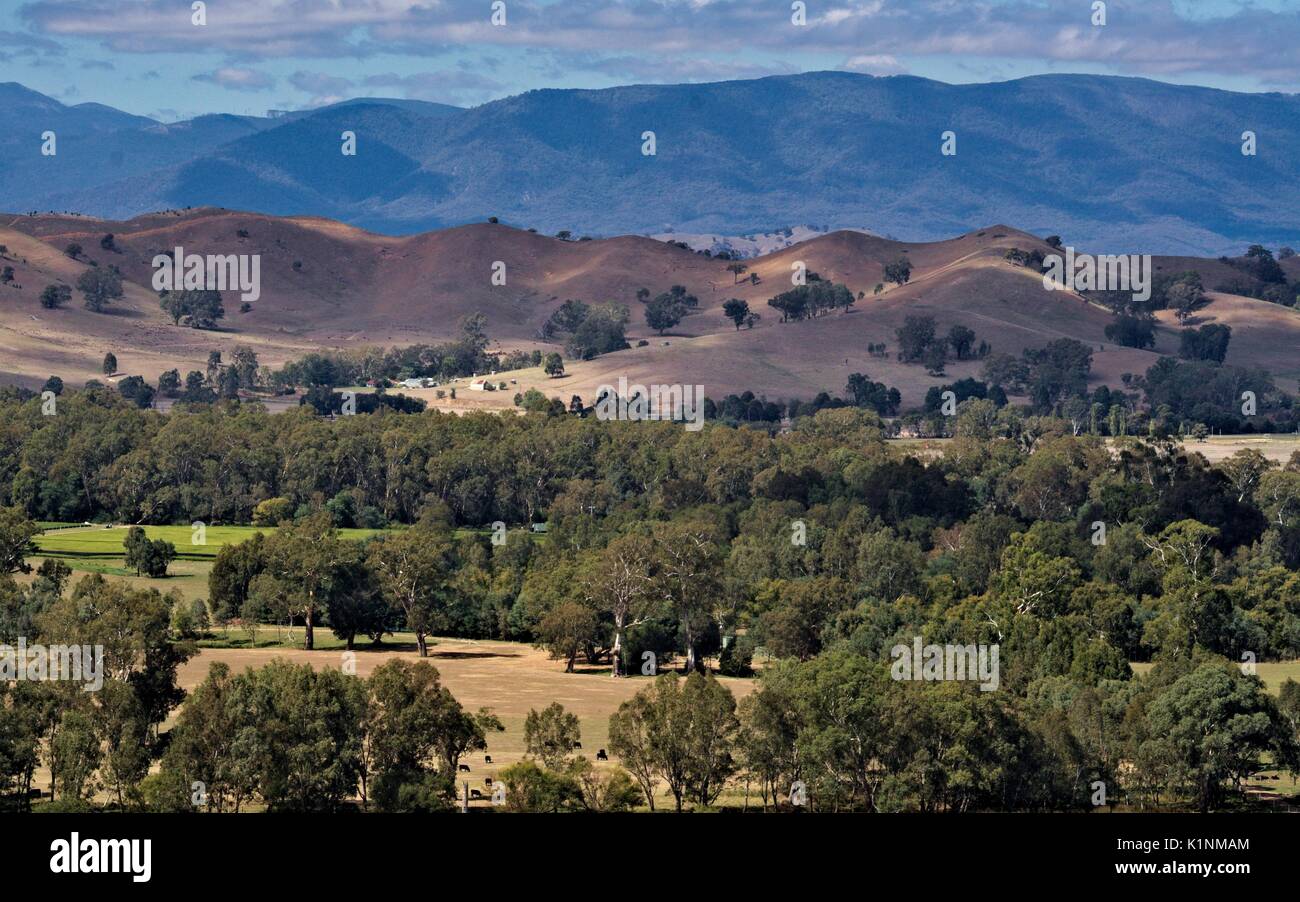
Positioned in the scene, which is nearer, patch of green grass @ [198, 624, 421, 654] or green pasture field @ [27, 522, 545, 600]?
patch of green grass @ [198, 624, 421, 654]

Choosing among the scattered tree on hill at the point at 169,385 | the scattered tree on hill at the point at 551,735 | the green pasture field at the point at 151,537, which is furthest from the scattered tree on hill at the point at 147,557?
the scattered tree on hill at the point at 169,385

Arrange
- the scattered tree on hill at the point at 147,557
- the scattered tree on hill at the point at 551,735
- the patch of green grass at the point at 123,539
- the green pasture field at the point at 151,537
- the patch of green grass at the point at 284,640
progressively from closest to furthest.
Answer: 1. the scattered tree on hill at the point at 551,735
2. the patch of green grass at the point at 284,640
3. the green pasture field at the point at 151,537
4. the scattered tree on hill at the point at 147,557
5. the patch of green grass at the point at 123,539

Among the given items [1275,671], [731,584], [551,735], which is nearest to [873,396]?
[731,584]

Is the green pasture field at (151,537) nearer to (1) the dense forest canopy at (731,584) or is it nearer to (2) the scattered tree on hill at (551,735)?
(1) the dense forest canopy at (731,584)

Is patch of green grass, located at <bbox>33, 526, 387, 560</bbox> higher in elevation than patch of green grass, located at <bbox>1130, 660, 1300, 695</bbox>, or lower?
higher

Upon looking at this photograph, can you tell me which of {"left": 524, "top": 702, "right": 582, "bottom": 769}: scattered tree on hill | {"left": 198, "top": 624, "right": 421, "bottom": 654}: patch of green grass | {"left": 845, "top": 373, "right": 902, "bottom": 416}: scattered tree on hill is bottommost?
{"left": 524, "top": 702, "right": 582, "bottom": 769}: scattered tree on hill

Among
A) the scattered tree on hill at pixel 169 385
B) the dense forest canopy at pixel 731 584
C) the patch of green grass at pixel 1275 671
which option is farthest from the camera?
the scattered tree on hill at pixel 169 385

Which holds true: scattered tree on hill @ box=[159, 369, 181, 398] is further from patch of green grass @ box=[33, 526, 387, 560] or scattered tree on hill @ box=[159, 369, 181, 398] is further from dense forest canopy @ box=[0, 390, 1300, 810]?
patch of green grass @ box=[33, 526, 387, 560]

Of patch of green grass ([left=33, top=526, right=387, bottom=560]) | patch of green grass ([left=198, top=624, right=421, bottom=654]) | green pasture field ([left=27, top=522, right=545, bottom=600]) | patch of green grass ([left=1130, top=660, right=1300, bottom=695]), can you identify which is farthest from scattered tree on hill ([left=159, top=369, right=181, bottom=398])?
patch of green grass ([left=1130, top=660, right=1300, bottom=695])

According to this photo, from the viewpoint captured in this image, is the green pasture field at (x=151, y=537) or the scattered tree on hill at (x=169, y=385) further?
the scattered tree on hill at (x=169, y=385)

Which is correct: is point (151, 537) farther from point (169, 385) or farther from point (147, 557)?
point (169, 385)

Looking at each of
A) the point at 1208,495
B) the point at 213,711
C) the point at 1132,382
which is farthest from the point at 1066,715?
the point at 1132,382
